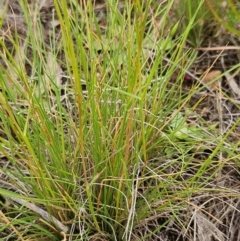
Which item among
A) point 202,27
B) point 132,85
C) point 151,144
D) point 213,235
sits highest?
point 132,85

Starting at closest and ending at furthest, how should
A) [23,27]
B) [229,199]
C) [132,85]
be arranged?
[132,85]
[229,199]
[23,27]

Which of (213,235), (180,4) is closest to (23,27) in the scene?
(180,4)

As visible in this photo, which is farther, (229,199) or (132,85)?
(229,199)

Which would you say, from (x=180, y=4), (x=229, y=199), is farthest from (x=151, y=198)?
(x=180, y=4)

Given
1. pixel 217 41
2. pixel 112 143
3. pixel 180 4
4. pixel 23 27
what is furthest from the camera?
pixel 23 27

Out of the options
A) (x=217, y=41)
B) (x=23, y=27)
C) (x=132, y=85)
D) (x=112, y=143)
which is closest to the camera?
(x=132, y=85)

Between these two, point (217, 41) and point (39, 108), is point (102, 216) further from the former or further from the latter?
point (217, 41)

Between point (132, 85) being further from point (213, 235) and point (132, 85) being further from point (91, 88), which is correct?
point (213, 235)

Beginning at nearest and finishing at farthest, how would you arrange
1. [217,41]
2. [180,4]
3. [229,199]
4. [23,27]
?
[229,199] < [180,4] < [217,41] < [23,27]

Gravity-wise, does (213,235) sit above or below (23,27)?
below
